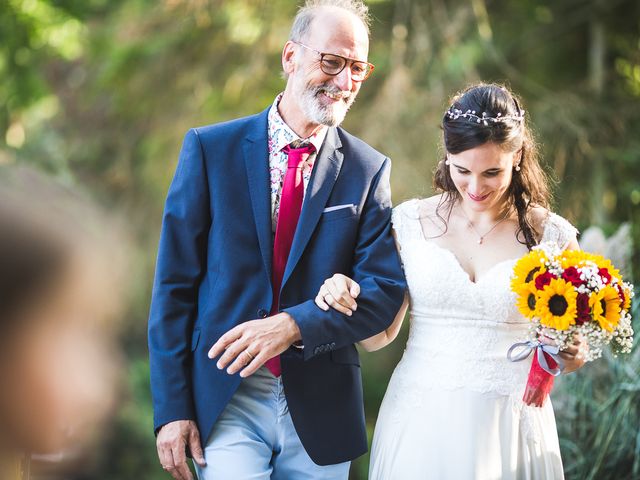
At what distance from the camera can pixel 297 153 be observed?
3445 mm

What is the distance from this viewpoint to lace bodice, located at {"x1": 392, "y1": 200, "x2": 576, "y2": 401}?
342cm

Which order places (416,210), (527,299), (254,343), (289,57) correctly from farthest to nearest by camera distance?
(416,210) → (289,57) → (527,299) → (254,343)

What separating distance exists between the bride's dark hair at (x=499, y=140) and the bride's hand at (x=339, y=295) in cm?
65

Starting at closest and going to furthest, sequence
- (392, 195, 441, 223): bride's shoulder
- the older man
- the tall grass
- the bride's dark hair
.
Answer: the older man < the bride's dark hair < (392, 195, 441, 223): bride's shoulder < the tall grass

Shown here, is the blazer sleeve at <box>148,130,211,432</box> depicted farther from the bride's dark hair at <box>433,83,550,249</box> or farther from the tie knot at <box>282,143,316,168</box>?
the bride's dark hair at <box>433,83,550,249</box>

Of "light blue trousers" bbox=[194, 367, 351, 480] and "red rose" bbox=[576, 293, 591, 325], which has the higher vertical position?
"red rose" bbox=[576, 293, 591, 325]

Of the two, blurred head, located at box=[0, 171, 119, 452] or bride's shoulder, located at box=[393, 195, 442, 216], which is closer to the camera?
bride's shoulder, located at box=[393, 195, 442, 216]

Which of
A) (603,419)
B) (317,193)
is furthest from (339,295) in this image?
(603,419)

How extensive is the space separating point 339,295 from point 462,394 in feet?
2.16

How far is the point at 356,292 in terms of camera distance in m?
3.25

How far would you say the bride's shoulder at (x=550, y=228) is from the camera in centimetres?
356

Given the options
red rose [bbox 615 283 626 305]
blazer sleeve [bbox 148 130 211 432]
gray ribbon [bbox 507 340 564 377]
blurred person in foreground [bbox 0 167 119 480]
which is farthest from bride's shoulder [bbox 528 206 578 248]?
blurred person in foreground [bbox 0 167 119 480]

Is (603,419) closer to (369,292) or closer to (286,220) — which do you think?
(369,292)

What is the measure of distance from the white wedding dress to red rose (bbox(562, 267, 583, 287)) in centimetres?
29
